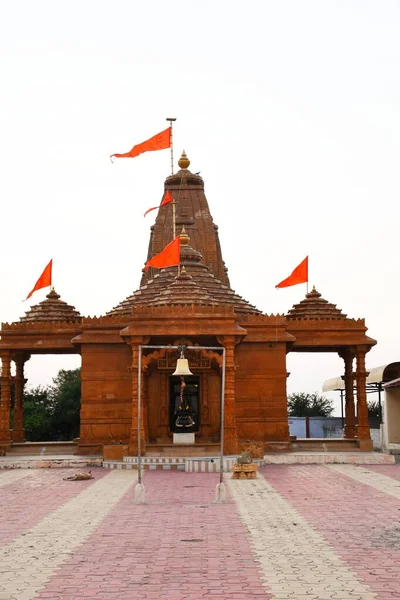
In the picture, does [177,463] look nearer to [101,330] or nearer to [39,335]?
[101,330]

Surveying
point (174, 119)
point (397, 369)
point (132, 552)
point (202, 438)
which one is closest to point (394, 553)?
point (132, 552)

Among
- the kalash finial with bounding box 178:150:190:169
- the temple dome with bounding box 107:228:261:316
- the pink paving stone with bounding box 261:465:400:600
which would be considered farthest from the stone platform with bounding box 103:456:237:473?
the kalash finial with bounding box 178:150:190:169

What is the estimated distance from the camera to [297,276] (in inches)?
1241

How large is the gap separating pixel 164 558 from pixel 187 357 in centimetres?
1758

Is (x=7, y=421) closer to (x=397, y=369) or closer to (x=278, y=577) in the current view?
(x=397, y=369)

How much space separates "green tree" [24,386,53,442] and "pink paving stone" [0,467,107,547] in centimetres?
2662

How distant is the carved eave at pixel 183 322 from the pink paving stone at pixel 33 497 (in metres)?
4.01

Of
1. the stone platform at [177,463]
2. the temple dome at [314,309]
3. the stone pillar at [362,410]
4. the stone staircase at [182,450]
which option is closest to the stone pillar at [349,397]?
the temple dome at [314,309]

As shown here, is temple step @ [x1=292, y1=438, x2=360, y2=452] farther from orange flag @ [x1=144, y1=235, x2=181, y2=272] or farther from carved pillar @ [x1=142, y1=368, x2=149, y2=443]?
orange flag @ [x1=144, y1=235, x2=181, y2=272]

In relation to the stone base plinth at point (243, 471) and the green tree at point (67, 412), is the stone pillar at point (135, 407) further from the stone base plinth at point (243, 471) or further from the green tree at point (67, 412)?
the green tree at point (67, 412)

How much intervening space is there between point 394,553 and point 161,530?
325 centimetres

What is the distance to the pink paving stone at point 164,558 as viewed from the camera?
8.00m

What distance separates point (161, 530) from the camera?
11758mm

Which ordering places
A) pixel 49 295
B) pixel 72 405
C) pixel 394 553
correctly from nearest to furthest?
pixel 394 553 < pixel 49 295 < pixel 72 405
